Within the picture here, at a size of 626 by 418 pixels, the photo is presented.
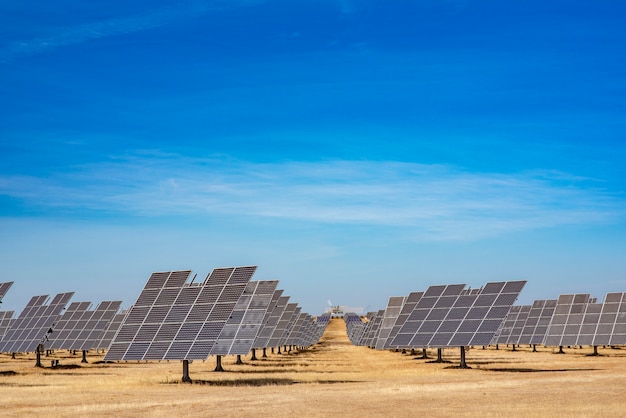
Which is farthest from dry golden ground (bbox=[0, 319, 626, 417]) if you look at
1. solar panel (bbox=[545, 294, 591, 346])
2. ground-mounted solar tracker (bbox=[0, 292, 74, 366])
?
solar panel (bbox=[545, 294, 591, 346])

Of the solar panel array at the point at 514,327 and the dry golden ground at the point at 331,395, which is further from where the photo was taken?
the solar panel array at the point at 514,327

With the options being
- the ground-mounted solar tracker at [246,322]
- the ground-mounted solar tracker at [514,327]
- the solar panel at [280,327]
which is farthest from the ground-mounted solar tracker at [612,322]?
the ground-mounted solar tracker at [246,322]

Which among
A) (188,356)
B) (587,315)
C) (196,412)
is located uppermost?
(587,315)

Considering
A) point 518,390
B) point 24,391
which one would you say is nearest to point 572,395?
point 518,390

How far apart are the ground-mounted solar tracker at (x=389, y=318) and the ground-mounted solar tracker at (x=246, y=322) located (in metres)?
17.6

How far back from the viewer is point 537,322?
84188mm

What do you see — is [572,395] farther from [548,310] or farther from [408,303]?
[548,310]

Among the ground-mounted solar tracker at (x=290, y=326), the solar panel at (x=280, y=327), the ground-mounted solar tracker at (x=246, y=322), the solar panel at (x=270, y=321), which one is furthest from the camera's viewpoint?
the ground-mounted solar tracker at (x=290, y=326)

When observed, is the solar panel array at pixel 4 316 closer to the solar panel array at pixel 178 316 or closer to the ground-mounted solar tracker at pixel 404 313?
the solar panel array at pixel 178 316

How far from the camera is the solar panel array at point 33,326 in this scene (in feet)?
176

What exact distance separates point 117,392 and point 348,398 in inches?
389

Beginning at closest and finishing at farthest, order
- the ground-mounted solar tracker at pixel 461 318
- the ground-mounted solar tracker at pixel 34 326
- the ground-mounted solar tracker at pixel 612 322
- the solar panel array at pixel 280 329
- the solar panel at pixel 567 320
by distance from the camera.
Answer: the ground-mounted solar tracker at pixel 461 318 < the ground-mounted solar tracker at pixel 34 326 < the ground-mounted solar tracker at pixel 612 322 < the solar panel at pixel 567 320 < the solar panel array at pixel 280 329

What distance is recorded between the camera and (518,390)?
30.8 meters

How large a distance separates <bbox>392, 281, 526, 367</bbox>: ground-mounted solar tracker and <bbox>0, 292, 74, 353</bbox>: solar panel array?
23.5 meters
